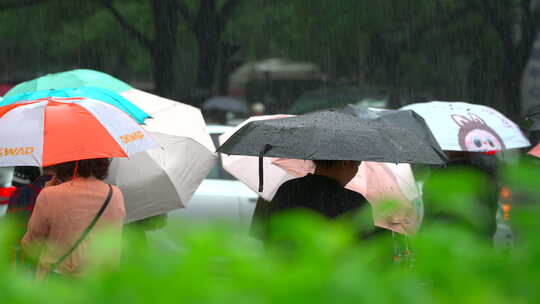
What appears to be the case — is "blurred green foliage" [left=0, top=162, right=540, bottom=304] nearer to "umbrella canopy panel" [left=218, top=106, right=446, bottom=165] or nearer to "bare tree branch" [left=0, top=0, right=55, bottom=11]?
"umbrella canopy panel" [left=218, top=106, right=446, bottom=165]

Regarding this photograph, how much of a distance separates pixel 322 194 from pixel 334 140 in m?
0.29

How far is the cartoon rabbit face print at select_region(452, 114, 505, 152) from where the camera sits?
6.24m

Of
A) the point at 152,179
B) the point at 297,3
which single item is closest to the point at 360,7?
the point at 297,3

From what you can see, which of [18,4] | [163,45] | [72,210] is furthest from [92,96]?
[18,4]

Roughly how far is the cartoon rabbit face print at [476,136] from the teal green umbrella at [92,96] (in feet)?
7.44

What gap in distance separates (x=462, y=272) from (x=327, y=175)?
2.91 meters

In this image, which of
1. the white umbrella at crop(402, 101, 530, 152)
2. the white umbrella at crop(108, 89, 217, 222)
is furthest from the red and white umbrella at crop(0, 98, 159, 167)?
the white umbrella at crop(402, 101, 530, 152)

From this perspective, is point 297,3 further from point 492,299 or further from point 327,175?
point 492,299

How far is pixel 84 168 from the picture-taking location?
431cm

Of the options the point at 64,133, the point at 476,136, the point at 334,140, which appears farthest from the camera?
the point at 476,136

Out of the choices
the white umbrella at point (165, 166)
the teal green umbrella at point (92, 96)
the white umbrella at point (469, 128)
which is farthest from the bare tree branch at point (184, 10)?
the teal green umbrella at point (92, 96)

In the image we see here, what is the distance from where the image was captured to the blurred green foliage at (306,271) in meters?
1.26

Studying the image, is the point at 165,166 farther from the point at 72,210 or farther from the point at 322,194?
the point at 322,194

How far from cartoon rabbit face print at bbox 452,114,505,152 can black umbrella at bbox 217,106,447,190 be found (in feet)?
4.58
